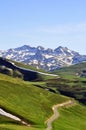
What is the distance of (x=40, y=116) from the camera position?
176250 millimetres

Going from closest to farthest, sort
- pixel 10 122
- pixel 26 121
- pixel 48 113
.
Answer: pixel 10 122
pixel 26 121
pixel 48 113

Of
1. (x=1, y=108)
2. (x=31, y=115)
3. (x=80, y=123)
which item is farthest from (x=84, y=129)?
(x=1, y=108)

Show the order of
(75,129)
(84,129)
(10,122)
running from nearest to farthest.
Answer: (10,122) < (75,129) < (84,129)

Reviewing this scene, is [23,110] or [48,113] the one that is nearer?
[23,110]

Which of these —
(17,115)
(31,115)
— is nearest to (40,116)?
(31,115)

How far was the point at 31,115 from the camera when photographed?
171 m

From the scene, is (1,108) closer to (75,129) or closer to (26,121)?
(26,121)

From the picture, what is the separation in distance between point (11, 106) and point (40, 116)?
47.2ft

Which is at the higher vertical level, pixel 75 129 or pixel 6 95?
pixel 6 95

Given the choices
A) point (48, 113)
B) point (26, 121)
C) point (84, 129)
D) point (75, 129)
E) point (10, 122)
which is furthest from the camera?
point (48, 113)

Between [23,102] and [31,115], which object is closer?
[31,115]

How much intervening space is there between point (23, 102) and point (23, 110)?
22.1 m

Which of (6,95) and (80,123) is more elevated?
(6,95)

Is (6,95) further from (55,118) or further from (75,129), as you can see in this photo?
(75,129)
